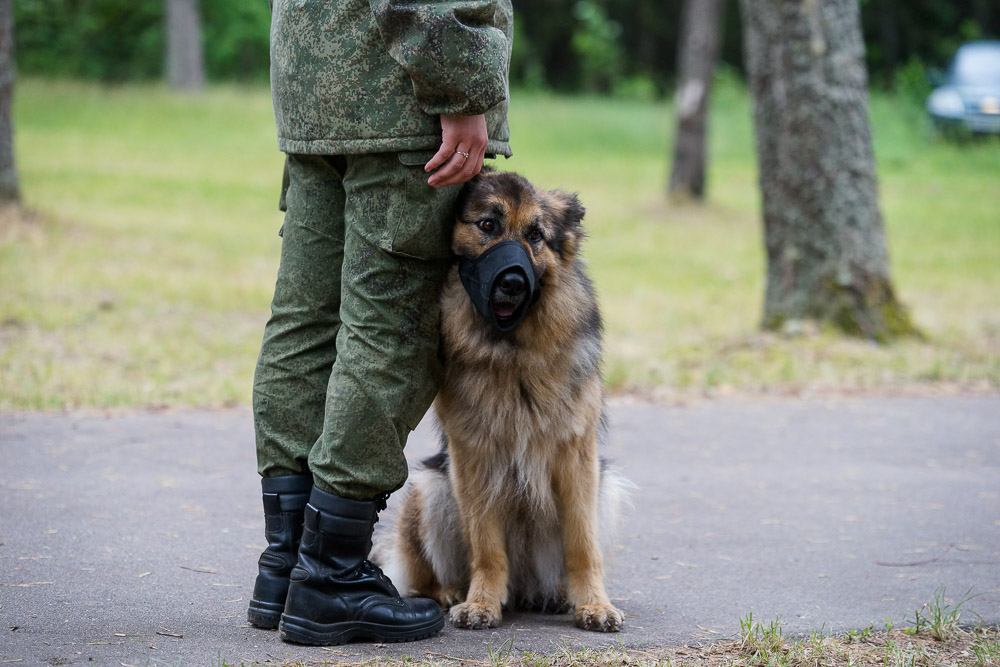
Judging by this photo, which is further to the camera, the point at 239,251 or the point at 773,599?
the point at 239,251

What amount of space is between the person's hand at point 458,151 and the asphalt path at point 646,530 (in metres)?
1.31

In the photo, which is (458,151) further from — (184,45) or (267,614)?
(184,45)

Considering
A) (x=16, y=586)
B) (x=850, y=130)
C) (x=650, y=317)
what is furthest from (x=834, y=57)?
(x=16, y=586)

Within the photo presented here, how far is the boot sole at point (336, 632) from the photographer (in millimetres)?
2744

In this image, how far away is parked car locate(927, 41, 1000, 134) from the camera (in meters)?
19.1

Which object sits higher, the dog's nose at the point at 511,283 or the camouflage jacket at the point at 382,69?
the camouflage jacket at the point at 382,69

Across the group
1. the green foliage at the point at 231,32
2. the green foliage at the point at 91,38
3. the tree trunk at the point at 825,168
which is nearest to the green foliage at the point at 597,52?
the green foliage at the point at 231,32

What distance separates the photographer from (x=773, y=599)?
10.9 feet

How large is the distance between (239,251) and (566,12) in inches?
1129

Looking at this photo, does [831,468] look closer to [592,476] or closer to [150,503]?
[592,476]

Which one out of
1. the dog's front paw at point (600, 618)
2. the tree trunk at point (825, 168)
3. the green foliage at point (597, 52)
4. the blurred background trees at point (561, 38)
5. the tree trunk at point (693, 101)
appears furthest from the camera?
the blurred background trees at point (561, 38)

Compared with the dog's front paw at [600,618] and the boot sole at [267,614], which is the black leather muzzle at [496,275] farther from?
the boot sole at [267,614]

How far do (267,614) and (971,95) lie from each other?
19879mm

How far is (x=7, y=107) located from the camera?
31.2ft
